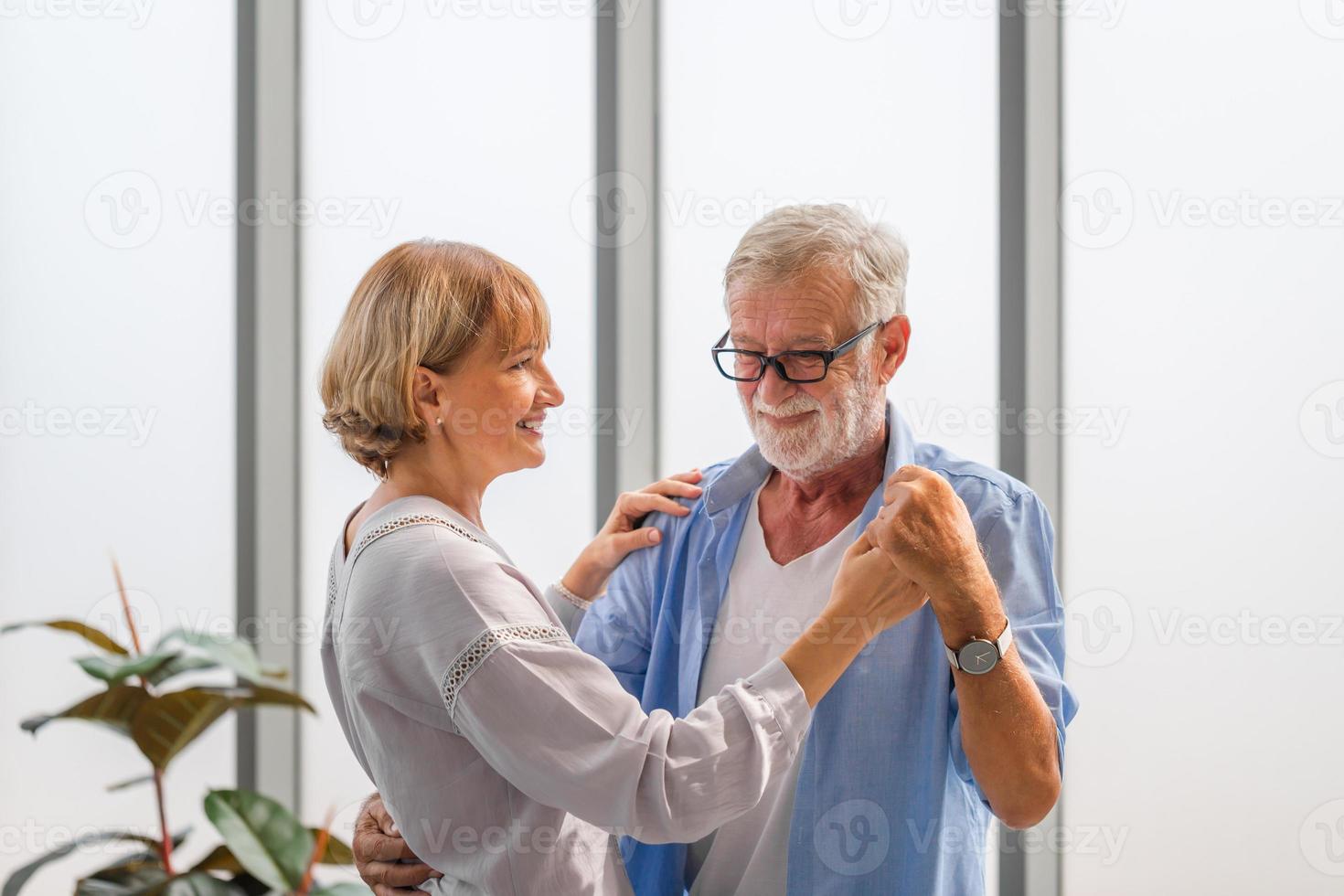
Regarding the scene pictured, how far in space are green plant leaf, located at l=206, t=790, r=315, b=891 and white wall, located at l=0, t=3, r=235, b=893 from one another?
97 cm

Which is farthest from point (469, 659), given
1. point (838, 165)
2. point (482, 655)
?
point (838, 165)

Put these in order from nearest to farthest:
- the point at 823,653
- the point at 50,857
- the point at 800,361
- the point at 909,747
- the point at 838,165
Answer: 1. the point at 823,653
2. the point at 909,747
3. the point at 800,361
4. the point at 50,857
5. the point at 838,165

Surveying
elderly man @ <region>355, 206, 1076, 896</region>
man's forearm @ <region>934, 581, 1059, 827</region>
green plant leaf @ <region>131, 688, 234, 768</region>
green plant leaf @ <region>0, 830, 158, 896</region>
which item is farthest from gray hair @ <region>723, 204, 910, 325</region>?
green plant leaf @ <region>0, 830, 158, 896</region>

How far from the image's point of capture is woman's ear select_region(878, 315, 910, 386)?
1438mm

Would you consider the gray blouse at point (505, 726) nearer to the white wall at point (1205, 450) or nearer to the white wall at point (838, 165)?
the white wall at point (838, 165)

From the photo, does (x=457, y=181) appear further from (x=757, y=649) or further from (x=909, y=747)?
(x=909, y=747)

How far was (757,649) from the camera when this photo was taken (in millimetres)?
1385

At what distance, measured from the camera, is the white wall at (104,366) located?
243 centimetres

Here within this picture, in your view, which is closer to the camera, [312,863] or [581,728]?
[581,728]

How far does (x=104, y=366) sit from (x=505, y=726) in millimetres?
2062

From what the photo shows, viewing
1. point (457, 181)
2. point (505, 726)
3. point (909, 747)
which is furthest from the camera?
point (457, 181)

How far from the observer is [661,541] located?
1.58 m

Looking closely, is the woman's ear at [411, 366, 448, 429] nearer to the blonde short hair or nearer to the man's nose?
the blonde short hair

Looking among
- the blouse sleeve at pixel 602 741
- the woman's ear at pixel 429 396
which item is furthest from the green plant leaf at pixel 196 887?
the woman's ear at pixel 429 396
